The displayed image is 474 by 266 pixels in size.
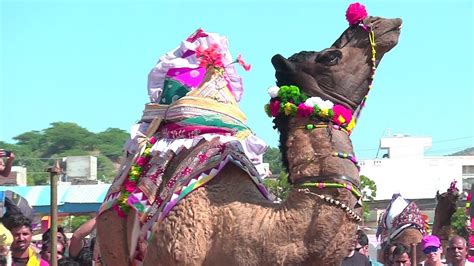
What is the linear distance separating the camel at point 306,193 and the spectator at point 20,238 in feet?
7.85

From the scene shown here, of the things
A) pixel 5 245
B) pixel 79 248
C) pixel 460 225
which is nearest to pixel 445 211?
pixel 79 248

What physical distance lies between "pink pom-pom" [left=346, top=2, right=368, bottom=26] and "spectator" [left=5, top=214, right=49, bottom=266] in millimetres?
3810

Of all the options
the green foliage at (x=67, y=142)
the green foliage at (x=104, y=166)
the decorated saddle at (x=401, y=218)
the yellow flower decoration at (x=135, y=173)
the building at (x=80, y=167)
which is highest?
the green foliage at (x=67, y=142)

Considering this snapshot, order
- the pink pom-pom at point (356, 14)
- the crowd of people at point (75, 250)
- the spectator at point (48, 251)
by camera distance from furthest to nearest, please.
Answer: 1. the spectator at point (48, 251)
2. the crowd of people at point (75, 250)
3. the pink pom-pom at point (356, 14)

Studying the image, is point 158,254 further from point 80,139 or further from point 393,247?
point 80,139

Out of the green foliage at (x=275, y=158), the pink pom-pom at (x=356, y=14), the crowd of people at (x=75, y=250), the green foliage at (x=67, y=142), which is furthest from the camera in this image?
the green foliage at (x=67, y=142)

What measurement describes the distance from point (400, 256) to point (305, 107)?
4518 mm

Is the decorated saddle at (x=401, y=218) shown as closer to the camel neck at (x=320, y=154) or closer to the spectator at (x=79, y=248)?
the spectator at (x=79, y=248)

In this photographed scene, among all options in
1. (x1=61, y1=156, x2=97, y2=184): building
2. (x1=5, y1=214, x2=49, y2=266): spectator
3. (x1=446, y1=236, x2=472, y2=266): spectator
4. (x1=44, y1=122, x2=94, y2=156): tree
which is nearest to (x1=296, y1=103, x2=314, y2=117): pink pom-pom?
(x1=5, y1=214, x2=49, y2=266): spectator

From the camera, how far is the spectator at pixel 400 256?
34.9 ft

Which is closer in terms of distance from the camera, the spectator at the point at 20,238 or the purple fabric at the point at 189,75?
the purple fabric at the point at 189,75

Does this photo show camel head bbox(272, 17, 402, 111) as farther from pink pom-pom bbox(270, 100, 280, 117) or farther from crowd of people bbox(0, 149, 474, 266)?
crowd of people bbox(0, 149, 474, 266)

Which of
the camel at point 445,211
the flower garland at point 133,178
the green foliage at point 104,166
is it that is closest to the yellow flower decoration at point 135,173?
the flower garland at point 133,178

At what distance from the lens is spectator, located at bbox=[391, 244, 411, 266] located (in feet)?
34.9
